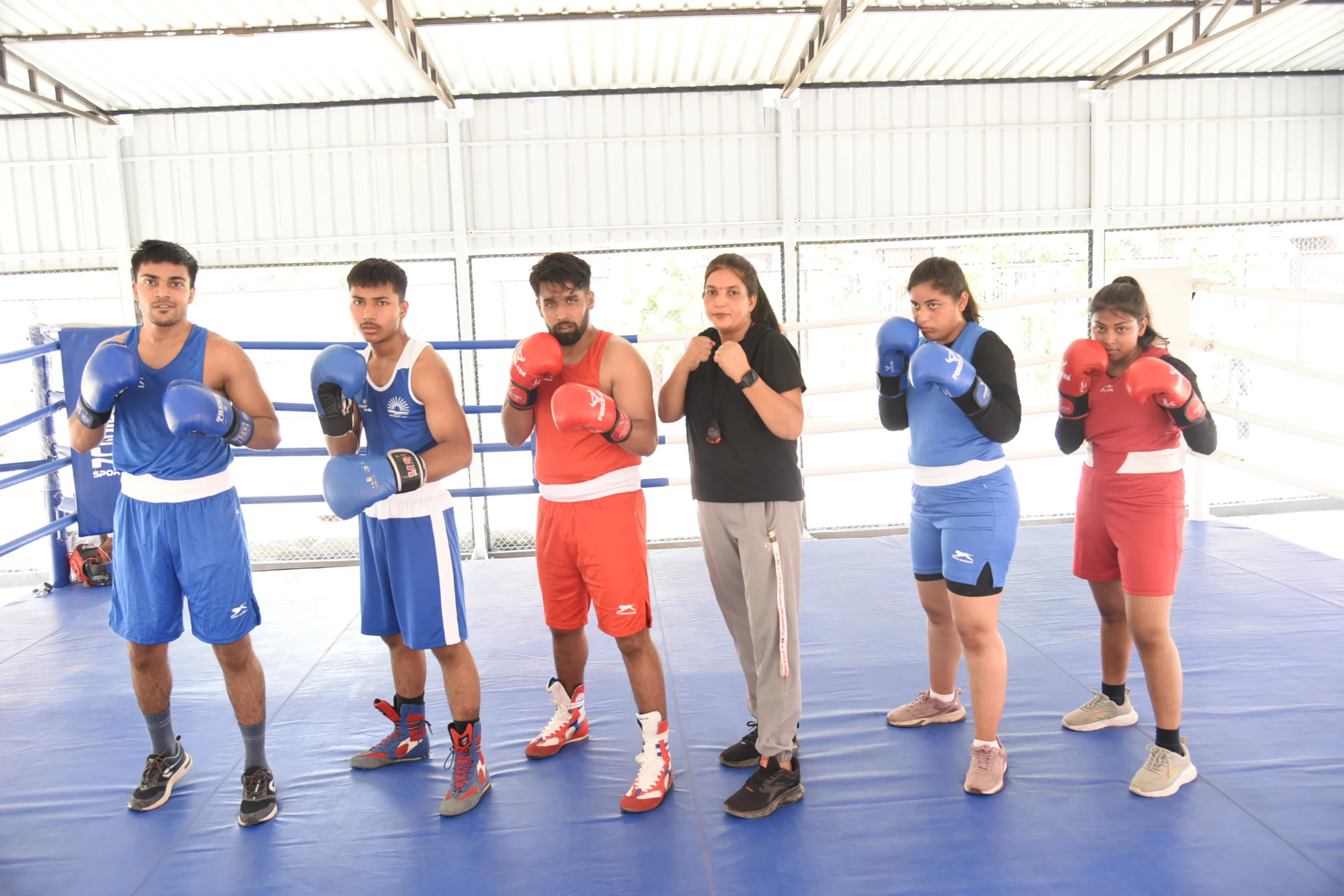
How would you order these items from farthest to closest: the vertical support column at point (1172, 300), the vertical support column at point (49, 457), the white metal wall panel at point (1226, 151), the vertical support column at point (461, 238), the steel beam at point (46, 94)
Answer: the white metal wall panel at point (1226, 151)
the vertical support column at point (461, 238)
the steel beam at point (46, 94)
the vertical support column at point (1172, 300)
the vertical support column at point (49, 457)

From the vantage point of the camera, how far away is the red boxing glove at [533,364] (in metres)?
2.15

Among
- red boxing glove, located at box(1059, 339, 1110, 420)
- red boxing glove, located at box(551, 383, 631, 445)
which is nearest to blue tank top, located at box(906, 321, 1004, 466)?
red boxing glove, located at box(1059, 339, 1110, 420)

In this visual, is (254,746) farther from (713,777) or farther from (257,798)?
(713,777)

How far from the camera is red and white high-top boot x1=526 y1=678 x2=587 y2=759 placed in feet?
8.30

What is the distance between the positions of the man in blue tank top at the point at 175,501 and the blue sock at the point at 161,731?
5 centimetres

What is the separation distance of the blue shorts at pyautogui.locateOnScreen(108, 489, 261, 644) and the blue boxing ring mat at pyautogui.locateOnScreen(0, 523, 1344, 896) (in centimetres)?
49

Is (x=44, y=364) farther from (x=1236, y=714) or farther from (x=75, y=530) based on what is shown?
(x=1236, y=714)

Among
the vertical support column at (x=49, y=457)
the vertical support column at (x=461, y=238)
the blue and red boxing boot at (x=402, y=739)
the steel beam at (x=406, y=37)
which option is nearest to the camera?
the blue and red boxing boot at (x=402, y=739)

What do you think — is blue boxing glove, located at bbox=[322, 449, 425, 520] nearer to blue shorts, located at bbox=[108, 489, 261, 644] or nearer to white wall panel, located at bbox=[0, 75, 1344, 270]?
blue shorts, located at bbox=[108, 489, 261, 644]

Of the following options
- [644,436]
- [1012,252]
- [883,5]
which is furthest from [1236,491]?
[644,436]

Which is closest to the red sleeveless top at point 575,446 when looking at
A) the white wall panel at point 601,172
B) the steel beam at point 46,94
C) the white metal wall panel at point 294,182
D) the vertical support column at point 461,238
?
the vertical support column at point 461,238

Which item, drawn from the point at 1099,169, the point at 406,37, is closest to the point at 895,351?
the point at 406,37

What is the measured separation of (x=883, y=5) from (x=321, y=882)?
6098 mm

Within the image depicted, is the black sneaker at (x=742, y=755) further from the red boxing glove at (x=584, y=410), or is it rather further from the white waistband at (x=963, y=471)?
the red boxing glove at (x=584, y=410)
